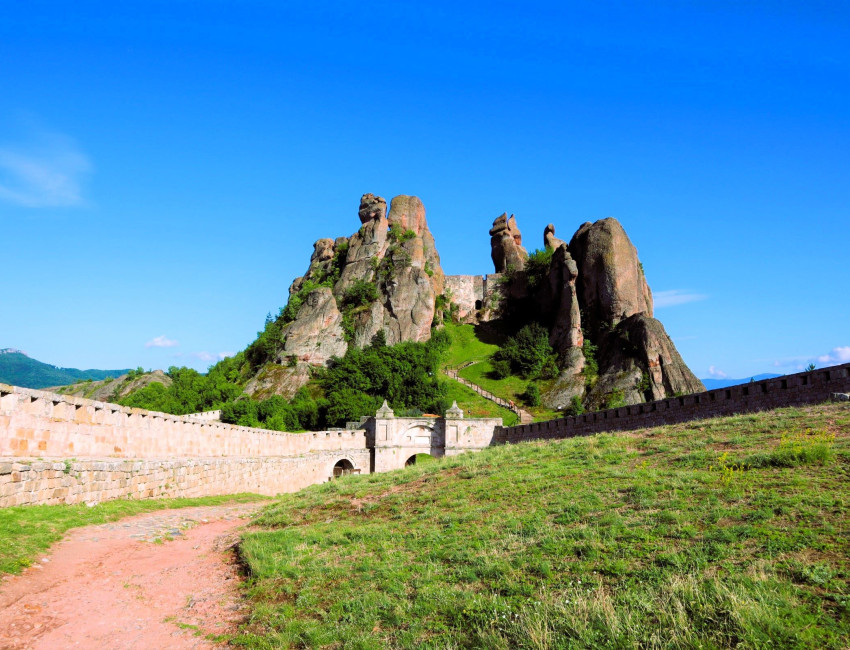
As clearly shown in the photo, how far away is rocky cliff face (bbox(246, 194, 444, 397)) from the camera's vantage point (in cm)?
6250

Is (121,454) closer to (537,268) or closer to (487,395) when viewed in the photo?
(487,395)

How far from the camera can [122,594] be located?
816 cm

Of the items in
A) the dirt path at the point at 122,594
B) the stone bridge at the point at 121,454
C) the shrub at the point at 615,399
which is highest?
the shrub at the point at 615,399

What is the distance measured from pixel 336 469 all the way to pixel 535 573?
41923 millimetres

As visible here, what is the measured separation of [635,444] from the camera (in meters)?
15.0

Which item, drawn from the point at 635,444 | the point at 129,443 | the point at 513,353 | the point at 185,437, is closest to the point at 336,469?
the point at 513,353

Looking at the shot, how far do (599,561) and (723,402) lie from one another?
48.2 ft

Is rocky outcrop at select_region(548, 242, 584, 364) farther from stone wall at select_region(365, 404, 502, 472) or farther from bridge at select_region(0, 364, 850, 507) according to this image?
bridge at select_region(0, 364, 850, 507)

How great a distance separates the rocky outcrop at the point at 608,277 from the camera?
2291 inches

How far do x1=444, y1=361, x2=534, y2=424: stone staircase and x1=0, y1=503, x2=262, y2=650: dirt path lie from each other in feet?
131

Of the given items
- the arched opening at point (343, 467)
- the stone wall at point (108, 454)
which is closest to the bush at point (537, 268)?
the arched opening at point (343, 467)

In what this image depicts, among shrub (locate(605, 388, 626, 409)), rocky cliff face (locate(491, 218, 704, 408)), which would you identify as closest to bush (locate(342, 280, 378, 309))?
→ rocky cliff face (locate(491, 218, 704, 408))

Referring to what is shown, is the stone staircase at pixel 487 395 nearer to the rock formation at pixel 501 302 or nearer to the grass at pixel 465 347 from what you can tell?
the grass at pixel 465 347

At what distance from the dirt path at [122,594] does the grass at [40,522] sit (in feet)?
0.61
